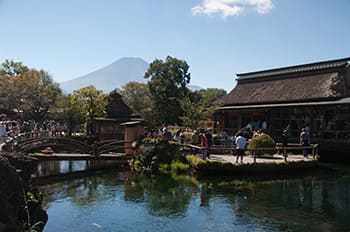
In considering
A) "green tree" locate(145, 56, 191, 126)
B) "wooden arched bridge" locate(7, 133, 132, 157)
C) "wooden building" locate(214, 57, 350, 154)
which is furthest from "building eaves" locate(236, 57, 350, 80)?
"wooden arched bridge" locate(7, 133, 132, 157)

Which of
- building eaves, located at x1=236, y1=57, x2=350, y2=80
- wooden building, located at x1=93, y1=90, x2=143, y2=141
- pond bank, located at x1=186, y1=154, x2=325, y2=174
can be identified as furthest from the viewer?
wooden building, located at x1=93, y1=90, x2=143, y2=141

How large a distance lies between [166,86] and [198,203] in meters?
37.4

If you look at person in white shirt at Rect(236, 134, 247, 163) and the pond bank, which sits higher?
person in white shirt at Rect(236, 134, 247, 163)

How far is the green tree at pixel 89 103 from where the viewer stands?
3962cm

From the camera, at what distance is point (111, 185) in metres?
18.8

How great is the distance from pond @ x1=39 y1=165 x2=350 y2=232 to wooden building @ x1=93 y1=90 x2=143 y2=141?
8093 mm

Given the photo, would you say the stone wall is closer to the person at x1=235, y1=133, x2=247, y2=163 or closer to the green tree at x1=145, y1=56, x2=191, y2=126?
the person at x1=235, y1=133, x2=247, y2=163

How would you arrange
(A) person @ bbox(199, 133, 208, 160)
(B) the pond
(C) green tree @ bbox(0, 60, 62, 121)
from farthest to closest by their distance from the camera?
1. (C) green tree @ bbox(0, 60, 62, 121)
2. (A) person @ bbox(199, 133, 208, 160)
3. (B) the pond

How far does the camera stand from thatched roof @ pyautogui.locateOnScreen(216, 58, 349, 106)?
98.3 feet

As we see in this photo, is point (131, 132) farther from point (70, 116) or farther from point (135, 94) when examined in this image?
point (135, 94)

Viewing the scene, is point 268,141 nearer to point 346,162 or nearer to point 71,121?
point 346,162

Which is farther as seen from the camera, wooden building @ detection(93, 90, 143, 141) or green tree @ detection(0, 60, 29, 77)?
green tree @ detection(0, 60, 29, 77)

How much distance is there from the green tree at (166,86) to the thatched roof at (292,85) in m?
12.0

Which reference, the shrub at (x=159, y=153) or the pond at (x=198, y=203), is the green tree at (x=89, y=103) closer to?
the shrub at (x=159, y=153)
